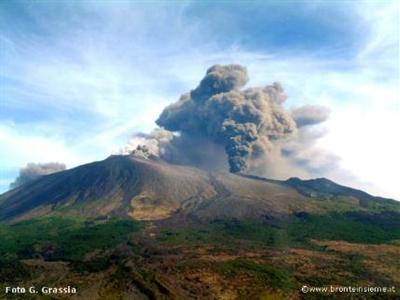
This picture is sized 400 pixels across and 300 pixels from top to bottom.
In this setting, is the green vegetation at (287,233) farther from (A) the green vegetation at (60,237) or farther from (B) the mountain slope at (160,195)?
(A) the green vegetation at (60,237)

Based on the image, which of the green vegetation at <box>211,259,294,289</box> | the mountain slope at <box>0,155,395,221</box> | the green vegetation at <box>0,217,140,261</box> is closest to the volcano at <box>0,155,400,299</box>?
the green vegetation at <box>211,259,294,289</box>

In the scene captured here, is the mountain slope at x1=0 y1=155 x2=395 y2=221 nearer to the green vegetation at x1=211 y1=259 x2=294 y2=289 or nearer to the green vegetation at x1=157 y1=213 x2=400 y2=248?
the green vegetation at x1=157 y1=213 x2=400 y2=248

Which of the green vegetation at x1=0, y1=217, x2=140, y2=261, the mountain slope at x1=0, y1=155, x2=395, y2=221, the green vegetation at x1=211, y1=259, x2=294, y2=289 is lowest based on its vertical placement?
the green vegetation at x1=211, y1=259, x2=294, y2=289

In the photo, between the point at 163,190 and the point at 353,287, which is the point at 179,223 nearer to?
the point at 163,190

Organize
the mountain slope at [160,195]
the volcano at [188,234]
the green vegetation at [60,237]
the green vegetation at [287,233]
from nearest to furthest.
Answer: the volcano at [188,234] < the green vegetation at [60,237] < the green vegetation at [287,233] < the mountain slope at [160,195]

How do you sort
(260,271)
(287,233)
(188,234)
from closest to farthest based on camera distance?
1. (260,271)
2. (188,234)
3. (287,233)

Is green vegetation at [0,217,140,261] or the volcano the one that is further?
green vegetation at [0,217,140,261]

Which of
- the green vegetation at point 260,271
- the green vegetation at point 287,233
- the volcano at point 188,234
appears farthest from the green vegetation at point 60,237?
the green vegetation at point 260,271

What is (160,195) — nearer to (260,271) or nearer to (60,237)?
(60,237)

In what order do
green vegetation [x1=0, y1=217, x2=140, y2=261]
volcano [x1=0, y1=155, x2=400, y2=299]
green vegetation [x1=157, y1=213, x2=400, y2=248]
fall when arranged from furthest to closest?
green vegetation [x1=157, y1=213, x2=400, y2=248] → green vegetation [x1=0, y1=217, x2=140, y2=261] → volcano [x1=0, y1=155, x2=400, y2=299]

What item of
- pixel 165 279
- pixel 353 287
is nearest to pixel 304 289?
pixel 353 287

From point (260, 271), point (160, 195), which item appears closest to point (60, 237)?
point (160, 195)
